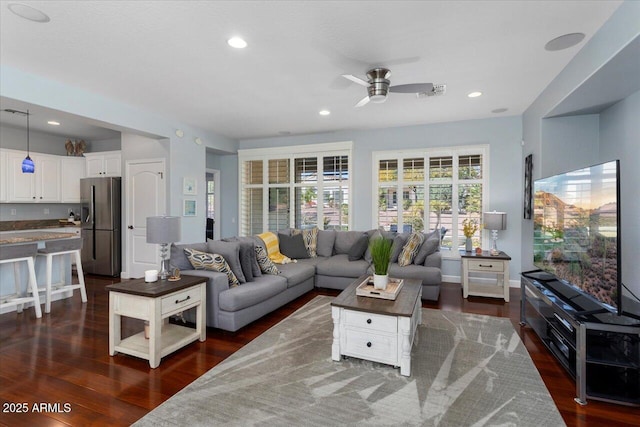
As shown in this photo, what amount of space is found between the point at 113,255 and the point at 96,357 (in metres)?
3.56

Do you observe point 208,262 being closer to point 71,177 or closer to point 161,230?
point 161,230

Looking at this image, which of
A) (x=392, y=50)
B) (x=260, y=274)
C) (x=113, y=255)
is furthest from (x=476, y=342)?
(x=113, y=255)

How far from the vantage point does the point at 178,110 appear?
4.75 meters

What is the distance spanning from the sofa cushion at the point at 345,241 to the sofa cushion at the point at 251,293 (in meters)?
1.79

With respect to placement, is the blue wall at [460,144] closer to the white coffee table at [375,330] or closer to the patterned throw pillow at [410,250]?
the patterned throw pillow at [410,250]

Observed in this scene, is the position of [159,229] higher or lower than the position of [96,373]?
higher

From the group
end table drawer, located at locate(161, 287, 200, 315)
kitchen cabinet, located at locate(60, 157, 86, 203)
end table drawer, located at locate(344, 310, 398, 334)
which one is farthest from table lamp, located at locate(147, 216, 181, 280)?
kitchen cabinet, located at locate(60, 157, 86, 203)

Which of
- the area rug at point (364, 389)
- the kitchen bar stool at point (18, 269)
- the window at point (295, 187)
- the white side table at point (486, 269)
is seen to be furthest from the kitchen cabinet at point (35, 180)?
the white side table at point (486, 269)

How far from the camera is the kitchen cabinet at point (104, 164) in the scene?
19.5 feet

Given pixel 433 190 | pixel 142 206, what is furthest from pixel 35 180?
pixel 433 190

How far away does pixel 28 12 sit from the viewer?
233 cm

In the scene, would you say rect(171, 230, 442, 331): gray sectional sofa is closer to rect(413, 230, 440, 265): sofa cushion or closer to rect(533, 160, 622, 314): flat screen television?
rect(413, 230, 440, 265): sofa cushion

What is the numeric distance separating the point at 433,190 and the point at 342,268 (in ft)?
7.41

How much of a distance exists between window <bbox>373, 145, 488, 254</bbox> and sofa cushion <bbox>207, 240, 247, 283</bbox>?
3.12 m
